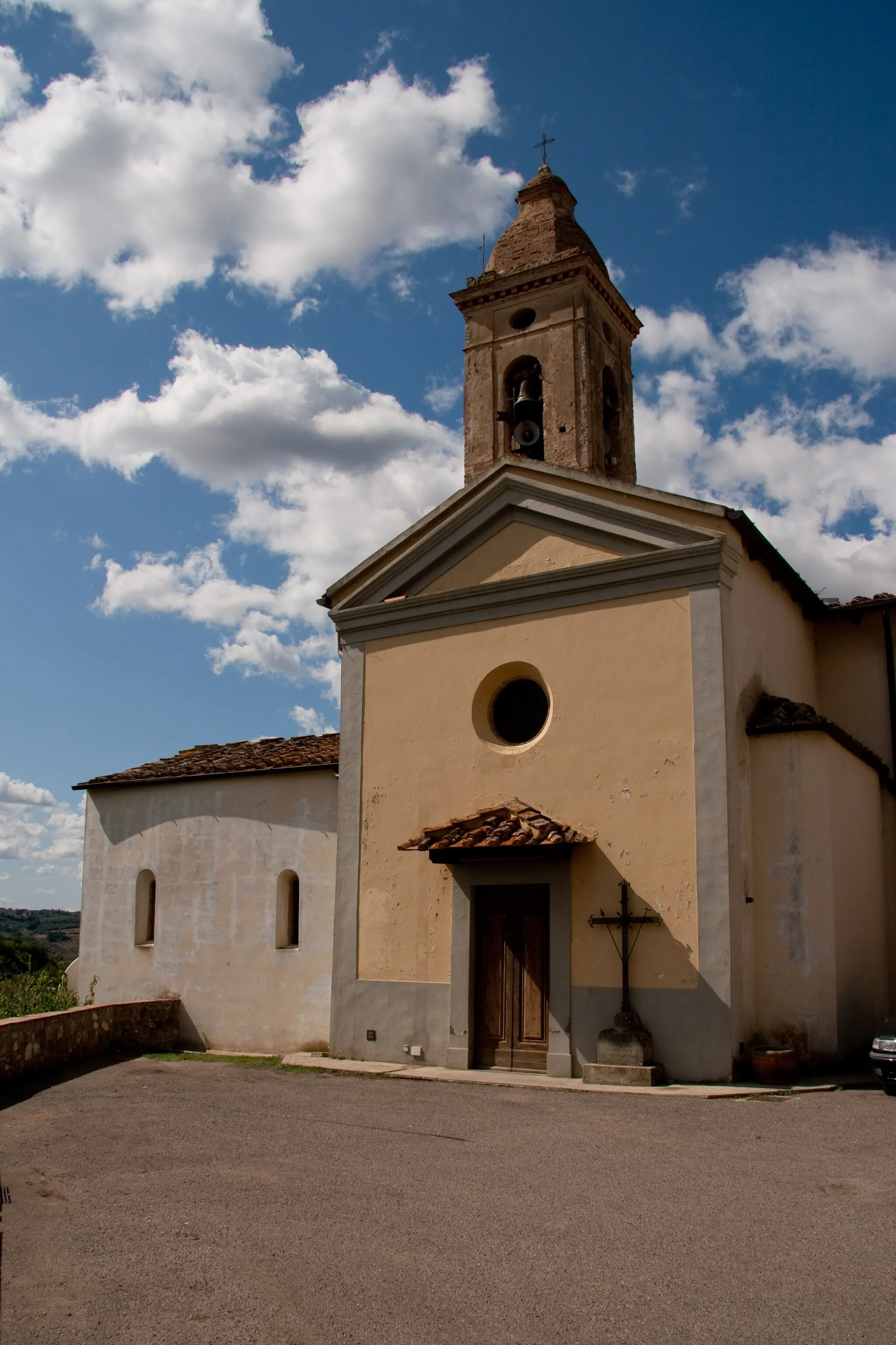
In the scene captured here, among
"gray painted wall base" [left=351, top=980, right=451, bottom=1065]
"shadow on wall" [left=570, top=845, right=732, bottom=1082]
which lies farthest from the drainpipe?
"gray painted wall base" [left=351, top=980, right=451, bottom=1065]

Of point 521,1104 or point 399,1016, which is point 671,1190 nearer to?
point 521,1104

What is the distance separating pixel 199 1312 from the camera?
5066 mm

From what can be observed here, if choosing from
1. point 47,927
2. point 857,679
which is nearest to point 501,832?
point 857,679

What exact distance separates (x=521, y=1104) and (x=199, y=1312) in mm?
5967

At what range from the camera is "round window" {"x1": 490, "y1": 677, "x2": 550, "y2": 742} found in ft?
45.8

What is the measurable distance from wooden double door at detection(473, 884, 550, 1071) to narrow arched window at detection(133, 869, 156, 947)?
21.9 ft

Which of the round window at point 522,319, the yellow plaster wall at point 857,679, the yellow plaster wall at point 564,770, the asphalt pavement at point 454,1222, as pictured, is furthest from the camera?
the round window at point 522,319

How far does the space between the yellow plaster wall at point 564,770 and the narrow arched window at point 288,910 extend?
1979mm

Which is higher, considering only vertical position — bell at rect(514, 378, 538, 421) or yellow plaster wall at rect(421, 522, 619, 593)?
bell at rect(514, 378, 538, 421)

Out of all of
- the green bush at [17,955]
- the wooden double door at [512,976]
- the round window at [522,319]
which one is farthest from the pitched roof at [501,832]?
the green bush at [17,955]

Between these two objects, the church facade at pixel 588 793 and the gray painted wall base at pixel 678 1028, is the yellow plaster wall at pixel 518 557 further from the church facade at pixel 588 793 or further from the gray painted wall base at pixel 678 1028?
the gray painted wall base at pixel 678 1028

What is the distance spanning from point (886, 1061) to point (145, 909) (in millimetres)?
11797

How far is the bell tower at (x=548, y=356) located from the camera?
16.7m

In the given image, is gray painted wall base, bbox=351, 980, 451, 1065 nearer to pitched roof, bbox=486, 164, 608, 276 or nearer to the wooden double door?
the wooden double door
